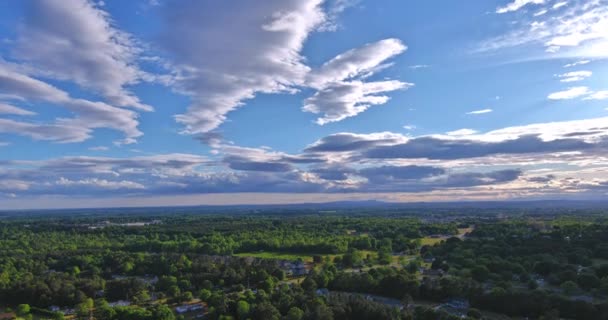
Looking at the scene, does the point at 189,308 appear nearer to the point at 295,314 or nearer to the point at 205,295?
the point at 205,295

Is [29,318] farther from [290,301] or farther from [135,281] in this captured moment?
[290,301]

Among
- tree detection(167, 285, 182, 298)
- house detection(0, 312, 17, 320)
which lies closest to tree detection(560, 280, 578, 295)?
tree detection(167, 285, 182, 298)

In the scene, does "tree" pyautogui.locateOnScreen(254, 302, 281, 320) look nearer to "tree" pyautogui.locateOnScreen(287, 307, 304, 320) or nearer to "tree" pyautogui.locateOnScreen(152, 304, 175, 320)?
"tree" pyautogui.locateOnScreen(287, 307, 304, 320)

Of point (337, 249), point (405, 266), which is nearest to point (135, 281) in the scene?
point (405, 266)

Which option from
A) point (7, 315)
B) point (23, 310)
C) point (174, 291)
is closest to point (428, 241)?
point (174, 291)

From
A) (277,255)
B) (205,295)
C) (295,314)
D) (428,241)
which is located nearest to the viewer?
(295,314)

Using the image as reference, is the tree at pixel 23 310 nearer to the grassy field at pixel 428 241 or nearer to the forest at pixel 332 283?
the forest at pixel 332 283
